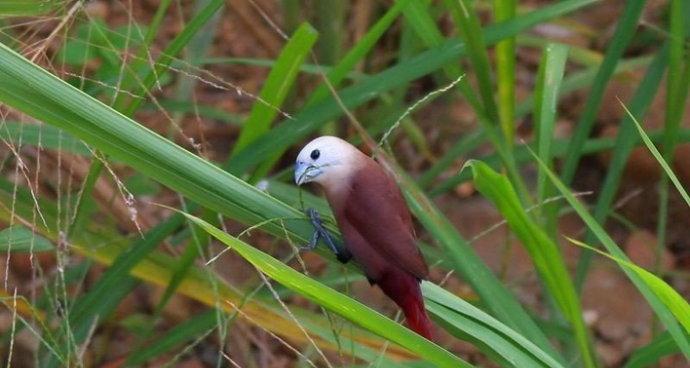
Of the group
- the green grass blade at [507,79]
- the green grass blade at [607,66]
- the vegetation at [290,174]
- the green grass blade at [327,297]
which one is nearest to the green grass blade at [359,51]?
the vegetation at [290,174]

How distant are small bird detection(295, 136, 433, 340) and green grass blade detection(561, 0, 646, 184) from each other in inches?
17.9

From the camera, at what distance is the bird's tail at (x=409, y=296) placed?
2.89ft

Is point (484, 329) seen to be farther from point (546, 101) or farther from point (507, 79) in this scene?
point (507, 79)

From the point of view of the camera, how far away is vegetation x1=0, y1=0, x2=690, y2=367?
864 mm

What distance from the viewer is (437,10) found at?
5.66ft

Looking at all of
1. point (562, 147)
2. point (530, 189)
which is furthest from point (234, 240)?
point (530, 189)

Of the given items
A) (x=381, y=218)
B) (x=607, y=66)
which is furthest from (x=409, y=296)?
(x=607, y=66)

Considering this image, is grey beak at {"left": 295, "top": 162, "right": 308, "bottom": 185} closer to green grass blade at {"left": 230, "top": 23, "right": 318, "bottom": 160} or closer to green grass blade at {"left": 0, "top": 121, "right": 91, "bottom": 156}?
green grass blade at {"left": 230, "top": 23, "right": 318, "bottom": 160}

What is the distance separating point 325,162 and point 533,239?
0.18 meters

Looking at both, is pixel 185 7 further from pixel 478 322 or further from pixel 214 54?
pixel 478 322

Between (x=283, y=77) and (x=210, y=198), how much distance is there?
25 centimetres

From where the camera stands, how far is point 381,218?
87 cm

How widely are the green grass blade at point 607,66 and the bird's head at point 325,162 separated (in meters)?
0.48

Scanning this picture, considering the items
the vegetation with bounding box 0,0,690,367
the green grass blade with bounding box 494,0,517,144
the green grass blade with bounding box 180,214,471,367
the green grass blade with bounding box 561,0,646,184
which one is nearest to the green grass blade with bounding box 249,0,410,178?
the vegetation with bounding box 0,0,690,367
